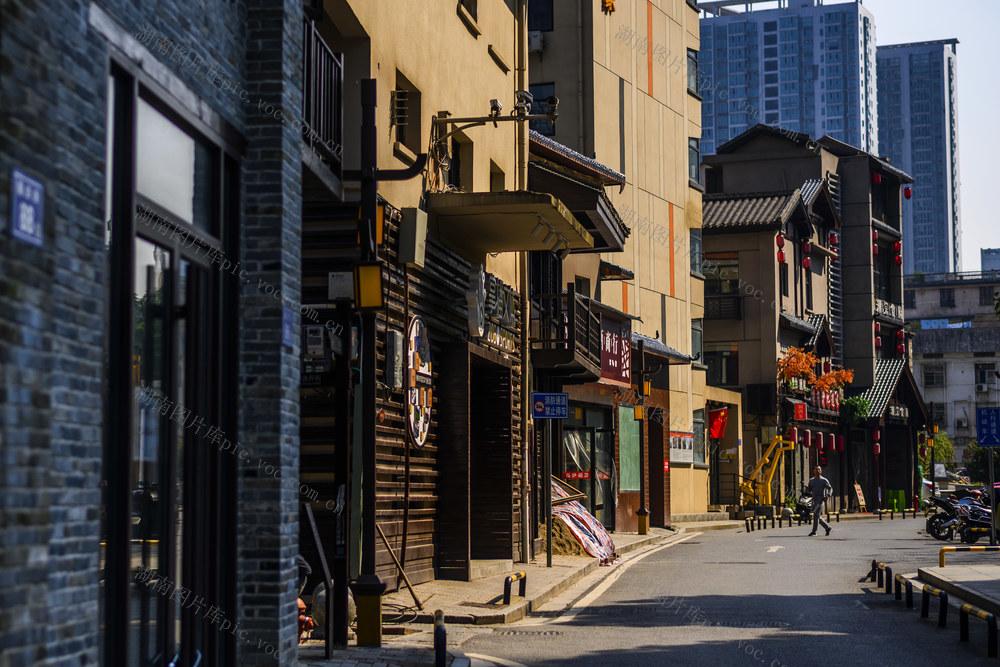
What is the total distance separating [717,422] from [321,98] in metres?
36.2

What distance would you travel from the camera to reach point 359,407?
14.0 meters

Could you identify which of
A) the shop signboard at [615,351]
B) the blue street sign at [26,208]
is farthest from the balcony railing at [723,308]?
the blue street sign at [26,208]

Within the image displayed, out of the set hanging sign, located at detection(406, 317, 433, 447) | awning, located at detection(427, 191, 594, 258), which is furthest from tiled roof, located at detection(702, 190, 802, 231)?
hanging sign, located at detection(406, 317, 433, 447)

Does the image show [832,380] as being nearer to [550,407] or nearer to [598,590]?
[550,407]

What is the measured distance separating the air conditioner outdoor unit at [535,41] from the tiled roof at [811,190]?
21187mm

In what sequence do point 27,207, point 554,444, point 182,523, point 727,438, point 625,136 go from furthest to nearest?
point 727,438 → point 625,136 → point 554,444 → point 182,523 → point 27,207

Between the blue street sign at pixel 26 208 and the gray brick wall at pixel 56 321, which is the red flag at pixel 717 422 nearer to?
the gray brick wall at pixel 56 321

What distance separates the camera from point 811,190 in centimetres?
5794

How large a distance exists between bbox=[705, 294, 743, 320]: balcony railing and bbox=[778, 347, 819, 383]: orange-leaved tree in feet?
8.10

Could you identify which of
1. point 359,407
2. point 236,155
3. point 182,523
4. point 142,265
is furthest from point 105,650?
point 359,407

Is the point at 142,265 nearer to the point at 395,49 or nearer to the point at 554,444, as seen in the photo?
the point at 395,49

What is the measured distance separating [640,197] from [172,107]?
3399 cm

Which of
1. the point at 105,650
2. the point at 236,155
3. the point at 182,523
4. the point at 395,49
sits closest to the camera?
the point at 105,650

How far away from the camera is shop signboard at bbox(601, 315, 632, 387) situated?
30344mm
